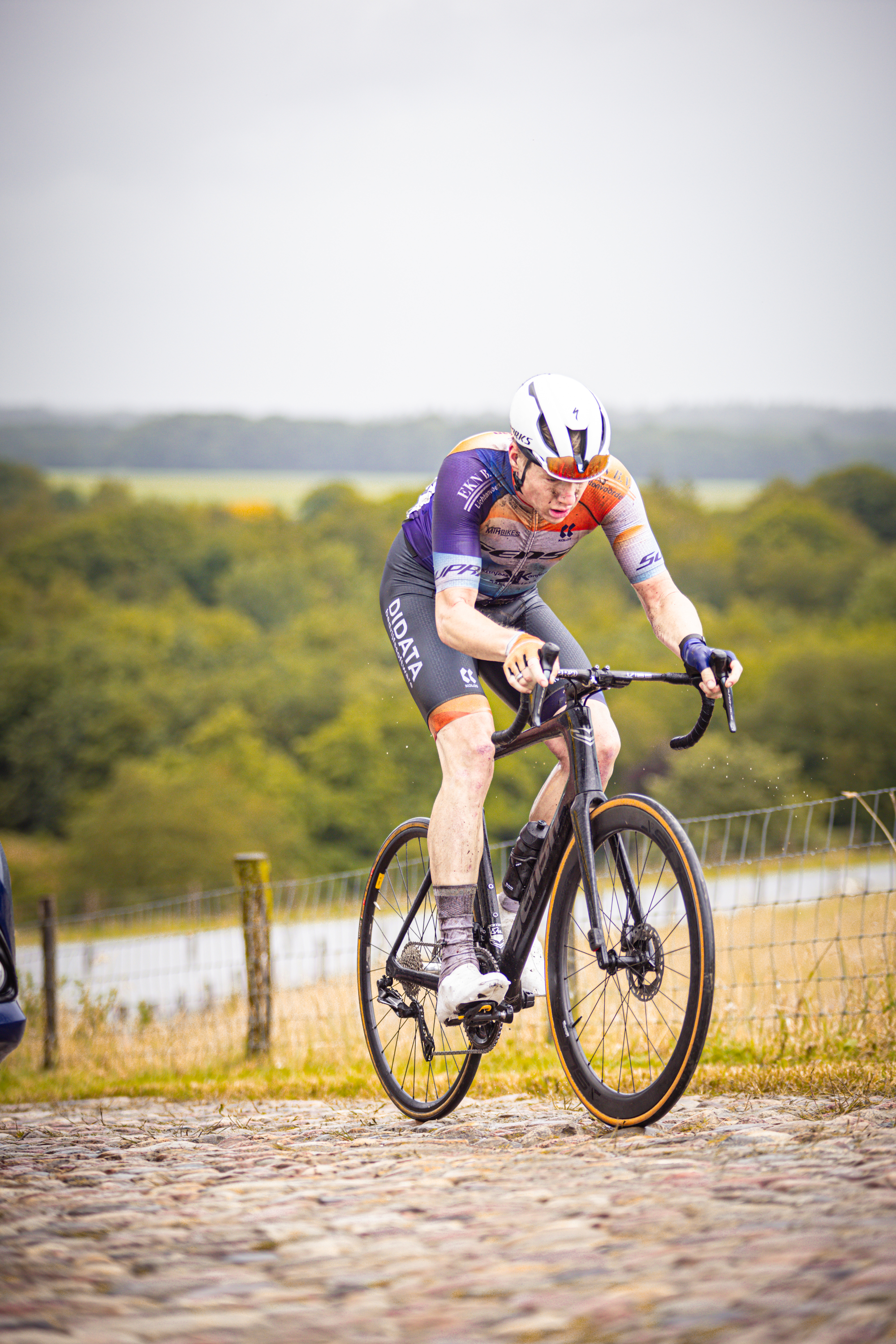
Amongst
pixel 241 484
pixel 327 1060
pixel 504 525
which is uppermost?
pixel 241 484

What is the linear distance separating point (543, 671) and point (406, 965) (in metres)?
1.67

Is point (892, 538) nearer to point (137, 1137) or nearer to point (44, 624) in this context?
point (44, 624)

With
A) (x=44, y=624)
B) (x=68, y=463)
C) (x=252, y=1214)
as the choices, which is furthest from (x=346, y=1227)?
(x=68, y=463)

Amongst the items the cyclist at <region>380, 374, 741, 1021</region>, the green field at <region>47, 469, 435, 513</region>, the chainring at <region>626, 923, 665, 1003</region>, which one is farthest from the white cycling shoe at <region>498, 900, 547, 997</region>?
the green field at <region>47, 469, 435, 513</region>

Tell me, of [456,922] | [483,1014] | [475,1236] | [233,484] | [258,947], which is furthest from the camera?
[233,484]

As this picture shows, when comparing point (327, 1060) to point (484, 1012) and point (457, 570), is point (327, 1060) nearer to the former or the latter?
point (484, 1012)

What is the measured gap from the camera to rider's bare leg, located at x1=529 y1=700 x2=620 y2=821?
4250mm

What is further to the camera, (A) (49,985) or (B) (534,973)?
(A) (49,985)

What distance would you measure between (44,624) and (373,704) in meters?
27.7

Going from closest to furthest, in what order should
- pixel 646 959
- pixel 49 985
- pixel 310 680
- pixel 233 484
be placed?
pixel 646 959 < pixel 49 985 < pixel 310 680 < pixel 233 484

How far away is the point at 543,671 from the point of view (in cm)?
366

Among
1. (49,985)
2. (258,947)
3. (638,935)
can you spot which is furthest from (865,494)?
(638,935)

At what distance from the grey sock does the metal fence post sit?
12.4 ft

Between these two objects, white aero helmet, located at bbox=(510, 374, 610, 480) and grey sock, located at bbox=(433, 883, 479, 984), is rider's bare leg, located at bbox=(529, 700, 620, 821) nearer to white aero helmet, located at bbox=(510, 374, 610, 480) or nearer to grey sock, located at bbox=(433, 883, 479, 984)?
grey sock, located at bbox=(433, 883, 479, 984)
